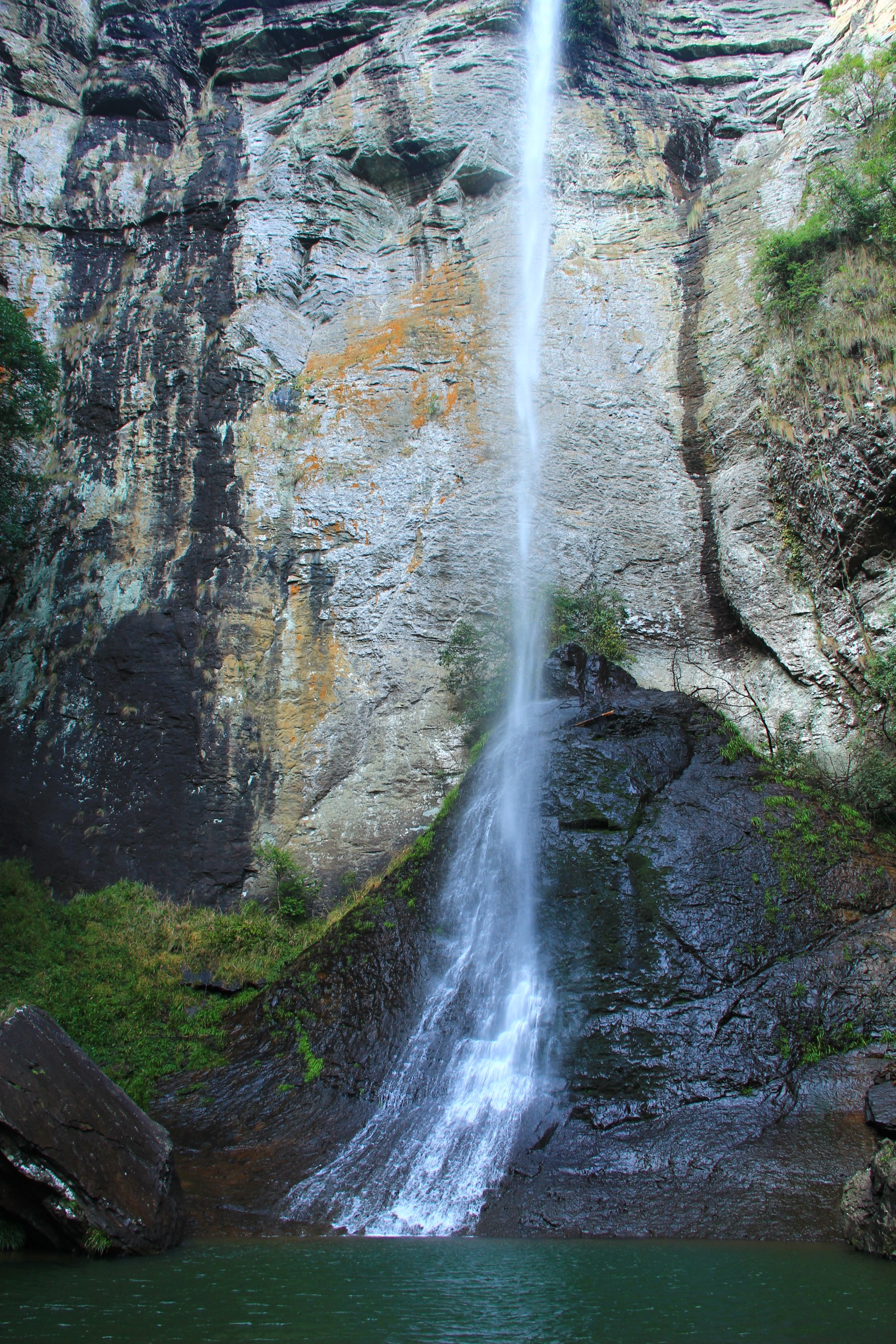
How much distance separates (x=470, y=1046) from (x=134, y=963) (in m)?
4.49

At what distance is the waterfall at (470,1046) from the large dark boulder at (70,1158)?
3.98ft

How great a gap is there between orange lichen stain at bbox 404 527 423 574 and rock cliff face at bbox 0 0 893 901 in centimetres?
4

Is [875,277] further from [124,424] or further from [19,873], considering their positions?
[19,873]

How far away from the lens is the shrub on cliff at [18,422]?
11.4 metres

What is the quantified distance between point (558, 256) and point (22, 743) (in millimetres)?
12093

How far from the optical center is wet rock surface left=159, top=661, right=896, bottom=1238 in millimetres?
5648

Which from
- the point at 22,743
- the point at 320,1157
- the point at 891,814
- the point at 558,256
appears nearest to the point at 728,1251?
the point at 320,1157

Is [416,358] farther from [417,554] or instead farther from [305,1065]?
[305,1065]

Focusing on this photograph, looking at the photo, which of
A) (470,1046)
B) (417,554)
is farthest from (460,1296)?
(417,554)

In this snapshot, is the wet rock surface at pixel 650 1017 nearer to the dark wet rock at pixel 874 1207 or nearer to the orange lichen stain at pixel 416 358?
the dark wet rock at pixel 874 1207

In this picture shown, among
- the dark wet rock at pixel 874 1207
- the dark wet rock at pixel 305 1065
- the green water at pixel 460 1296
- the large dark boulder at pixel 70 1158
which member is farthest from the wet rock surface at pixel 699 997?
the large dark boulder at pixel 70 1158

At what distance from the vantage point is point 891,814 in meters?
8.47

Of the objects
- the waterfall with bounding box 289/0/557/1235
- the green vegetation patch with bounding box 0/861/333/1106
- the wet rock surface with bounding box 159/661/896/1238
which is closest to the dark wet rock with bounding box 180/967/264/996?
the green vegetation patch with bounding box 0/861/333/1106

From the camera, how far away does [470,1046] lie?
7.06 meters
